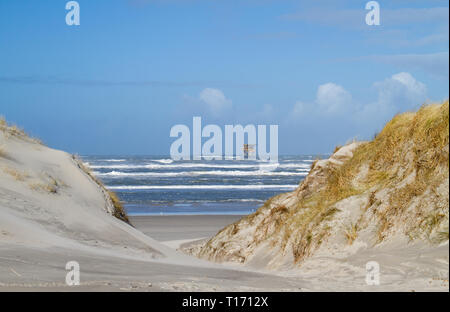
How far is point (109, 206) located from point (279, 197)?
364cm

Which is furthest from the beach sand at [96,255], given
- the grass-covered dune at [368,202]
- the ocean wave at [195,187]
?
the ocean wave at [195,187]

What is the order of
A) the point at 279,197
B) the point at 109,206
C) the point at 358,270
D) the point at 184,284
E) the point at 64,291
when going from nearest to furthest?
the point at 64,291
the point at 184,284
the point at 358,270
the point at 109,206
the point at 279,197

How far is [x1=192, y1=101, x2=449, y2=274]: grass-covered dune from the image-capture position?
7.57 m

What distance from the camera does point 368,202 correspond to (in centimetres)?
879

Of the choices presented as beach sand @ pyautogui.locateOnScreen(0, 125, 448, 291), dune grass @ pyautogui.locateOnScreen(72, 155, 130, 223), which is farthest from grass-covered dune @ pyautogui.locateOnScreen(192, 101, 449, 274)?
dune grass @ pyautogui.locateOnScreen(72, 155, 130, 223)

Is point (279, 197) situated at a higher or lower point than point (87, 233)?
higher

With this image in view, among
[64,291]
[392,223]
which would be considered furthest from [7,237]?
[392,223]

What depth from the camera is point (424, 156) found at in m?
8.35

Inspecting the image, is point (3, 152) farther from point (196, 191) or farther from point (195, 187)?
point (195, 187)

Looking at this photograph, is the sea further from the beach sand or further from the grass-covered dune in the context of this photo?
the beach sand

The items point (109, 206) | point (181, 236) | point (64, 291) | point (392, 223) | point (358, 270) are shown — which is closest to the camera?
point (64, 291)

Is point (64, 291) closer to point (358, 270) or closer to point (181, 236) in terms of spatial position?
point (358, 270)

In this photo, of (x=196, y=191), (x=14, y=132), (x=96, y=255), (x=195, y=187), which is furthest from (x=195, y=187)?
(x=96, y=255)

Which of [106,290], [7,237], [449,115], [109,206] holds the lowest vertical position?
[106,290]
